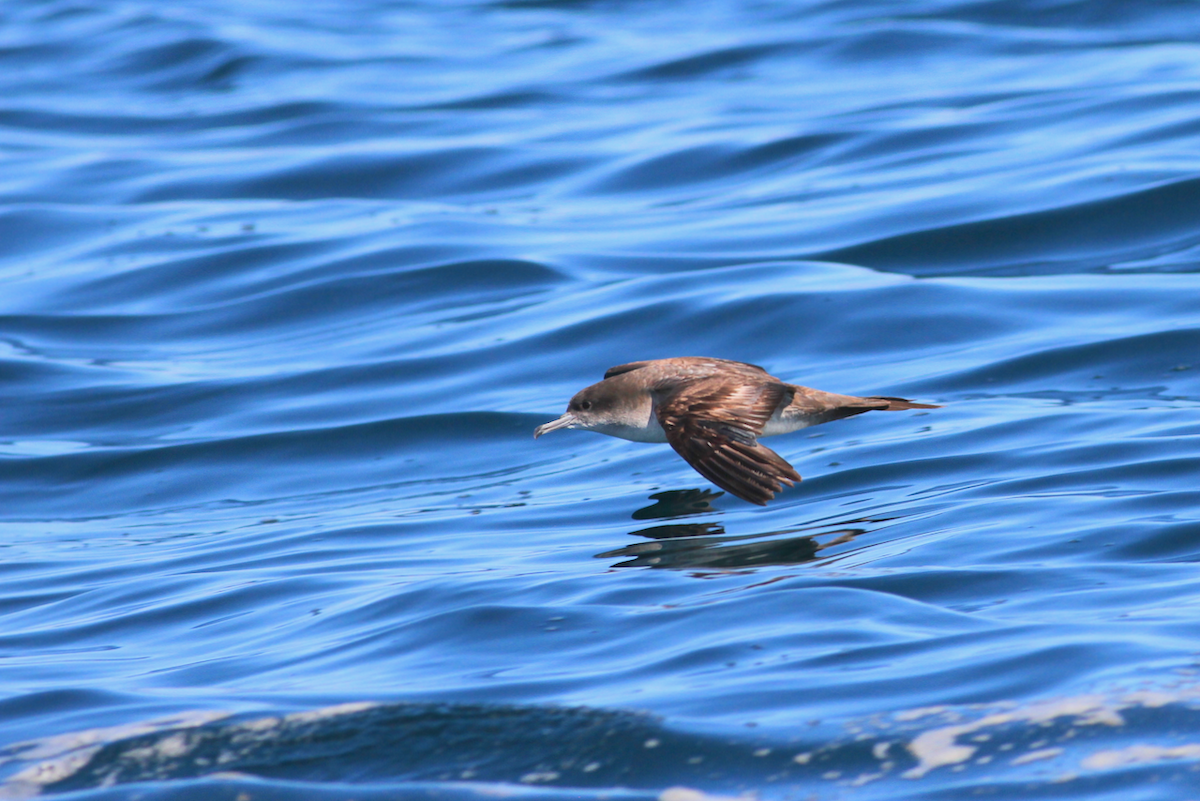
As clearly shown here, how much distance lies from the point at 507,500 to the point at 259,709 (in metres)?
2.92

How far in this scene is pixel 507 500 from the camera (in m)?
6.88

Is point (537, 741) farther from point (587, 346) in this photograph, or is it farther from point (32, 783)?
point (587, 346)

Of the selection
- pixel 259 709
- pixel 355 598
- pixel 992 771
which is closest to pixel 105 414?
pixel 355 598

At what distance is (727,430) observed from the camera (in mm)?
5883

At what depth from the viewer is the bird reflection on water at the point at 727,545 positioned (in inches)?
203

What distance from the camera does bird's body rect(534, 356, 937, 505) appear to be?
18.6 ft

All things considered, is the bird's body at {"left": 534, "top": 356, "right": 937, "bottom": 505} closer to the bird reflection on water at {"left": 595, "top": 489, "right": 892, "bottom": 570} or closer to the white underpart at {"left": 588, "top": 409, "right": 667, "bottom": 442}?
the white underpart at {"left": 588, "top": 409, "right": 667, "bottom": 442}

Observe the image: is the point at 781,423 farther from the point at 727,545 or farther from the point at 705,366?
the point at 727,545

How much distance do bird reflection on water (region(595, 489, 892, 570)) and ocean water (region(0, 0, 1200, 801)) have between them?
3 cm

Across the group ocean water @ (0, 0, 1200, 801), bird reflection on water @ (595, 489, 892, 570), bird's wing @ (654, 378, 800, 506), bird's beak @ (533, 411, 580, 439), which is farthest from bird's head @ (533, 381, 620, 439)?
bird reflection on water @ (595, 489, 892, 570)

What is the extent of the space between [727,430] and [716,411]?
148 mm

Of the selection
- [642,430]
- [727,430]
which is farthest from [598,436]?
[727,430]

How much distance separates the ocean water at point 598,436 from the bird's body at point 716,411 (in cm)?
25

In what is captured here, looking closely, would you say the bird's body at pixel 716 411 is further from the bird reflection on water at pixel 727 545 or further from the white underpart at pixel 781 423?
the bird reflection on water at pixel 727 545
